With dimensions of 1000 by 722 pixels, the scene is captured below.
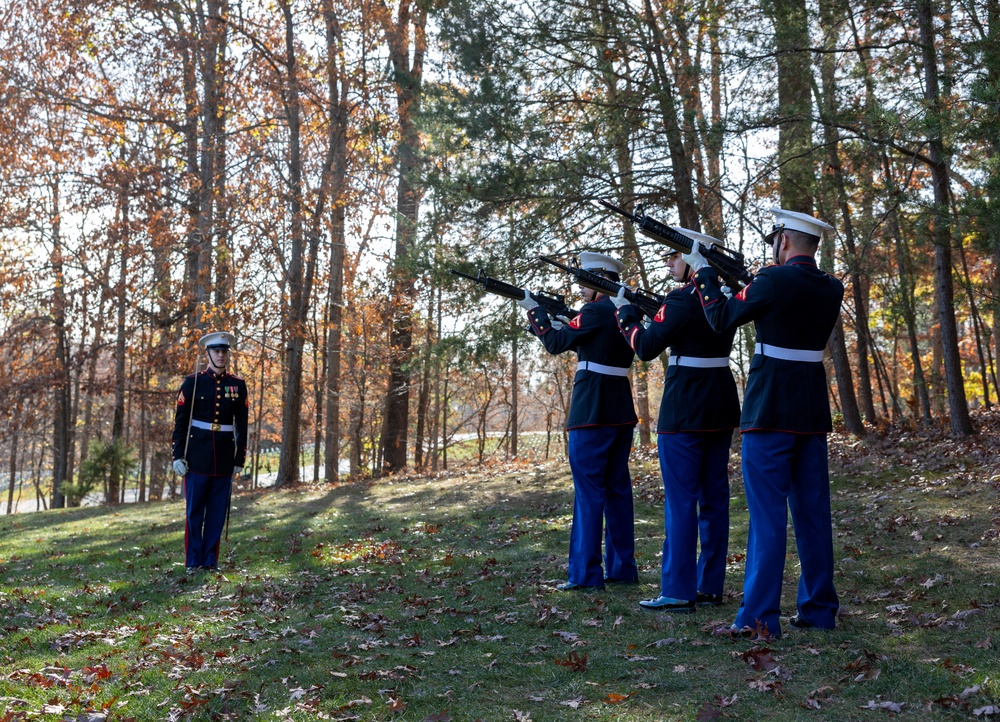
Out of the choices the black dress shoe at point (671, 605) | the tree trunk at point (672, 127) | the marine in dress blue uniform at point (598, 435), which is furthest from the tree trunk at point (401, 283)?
the black dress shoe at point (671, 605)

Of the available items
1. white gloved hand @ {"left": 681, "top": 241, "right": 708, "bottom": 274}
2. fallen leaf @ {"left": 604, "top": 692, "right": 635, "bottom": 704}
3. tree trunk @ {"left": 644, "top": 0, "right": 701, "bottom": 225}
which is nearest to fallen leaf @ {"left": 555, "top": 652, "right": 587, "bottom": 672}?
fallen leaf @ {"left": 604, "top": 692, "right": 635, "bottom": 704}

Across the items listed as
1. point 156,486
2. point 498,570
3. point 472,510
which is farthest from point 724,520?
point 156,486

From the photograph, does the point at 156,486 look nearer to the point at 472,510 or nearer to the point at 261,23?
the point at 261,23

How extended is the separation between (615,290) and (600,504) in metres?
1.63

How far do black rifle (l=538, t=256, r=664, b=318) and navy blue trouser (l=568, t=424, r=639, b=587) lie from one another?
3.16 feet

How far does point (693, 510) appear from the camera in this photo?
625cm

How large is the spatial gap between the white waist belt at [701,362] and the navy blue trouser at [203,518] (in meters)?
5.20

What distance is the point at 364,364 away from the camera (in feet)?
78.6

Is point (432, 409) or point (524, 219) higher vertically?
point (524, 219)

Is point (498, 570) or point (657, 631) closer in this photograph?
point (657, 631)

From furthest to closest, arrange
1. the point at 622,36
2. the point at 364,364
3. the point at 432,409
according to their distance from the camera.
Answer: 1. the point at 432,409
2. the point at 364,364
3. the point at 622,36

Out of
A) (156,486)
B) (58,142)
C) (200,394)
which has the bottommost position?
(156,486)

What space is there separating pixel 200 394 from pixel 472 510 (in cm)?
532

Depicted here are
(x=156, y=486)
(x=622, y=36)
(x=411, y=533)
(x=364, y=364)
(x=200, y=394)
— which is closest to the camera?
(x=200, y=394)
